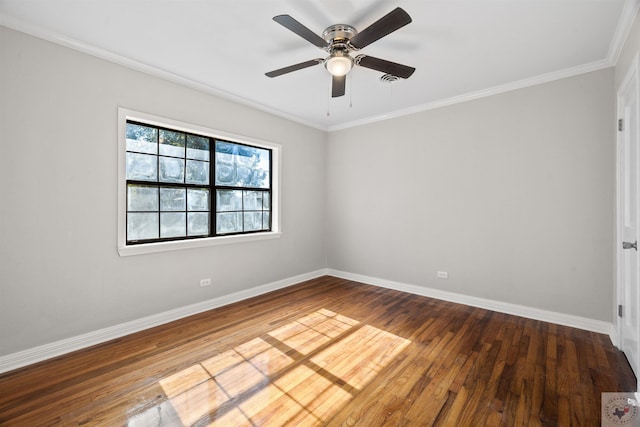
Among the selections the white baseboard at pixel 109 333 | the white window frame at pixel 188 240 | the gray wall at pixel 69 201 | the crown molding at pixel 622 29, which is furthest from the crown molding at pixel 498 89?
the white baseboard at pixel 109 333

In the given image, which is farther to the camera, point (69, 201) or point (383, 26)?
point (69, 201)

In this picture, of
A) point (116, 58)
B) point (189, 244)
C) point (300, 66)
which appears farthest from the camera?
point (189, 244)

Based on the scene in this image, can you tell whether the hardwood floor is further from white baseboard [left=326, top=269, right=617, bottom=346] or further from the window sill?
the window sill

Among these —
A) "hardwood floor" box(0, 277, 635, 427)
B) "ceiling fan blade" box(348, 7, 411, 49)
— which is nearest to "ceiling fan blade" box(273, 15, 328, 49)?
"ceiling fan blade" box(348, 7, 411, 49)

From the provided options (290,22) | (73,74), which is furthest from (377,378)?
(73,74)

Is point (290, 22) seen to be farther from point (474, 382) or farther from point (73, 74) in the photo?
point (474, 382)

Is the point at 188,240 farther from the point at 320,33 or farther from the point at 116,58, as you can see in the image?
the point at 320,33

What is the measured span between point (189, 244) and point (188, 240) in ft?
0.22

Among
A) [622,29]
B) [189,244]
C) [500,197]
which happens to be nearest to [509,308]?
Answer: [500,197]

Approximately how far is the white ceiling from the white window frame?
19.6 inches

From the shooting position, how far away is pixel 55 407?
184 centimetres

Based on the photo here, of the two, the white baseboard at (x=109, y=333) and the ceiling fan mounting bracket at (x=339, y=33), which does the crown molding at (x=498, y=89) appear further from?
the white baseboard at (x=109, y=333)

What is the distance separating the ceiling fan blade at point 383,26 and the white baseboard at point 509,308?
10.8 feet

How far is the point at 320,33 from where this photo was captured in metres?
2.40
